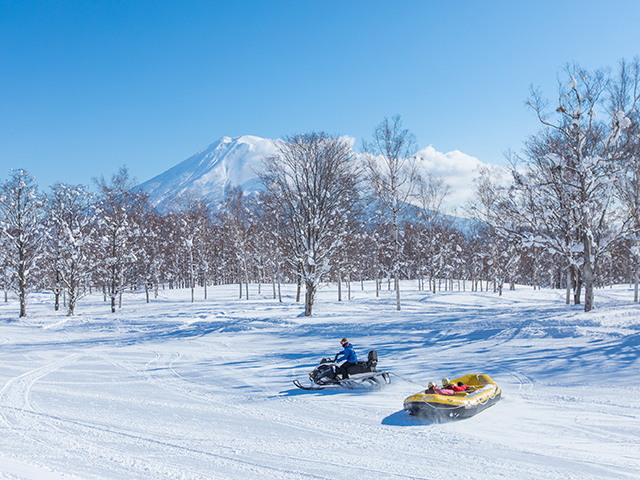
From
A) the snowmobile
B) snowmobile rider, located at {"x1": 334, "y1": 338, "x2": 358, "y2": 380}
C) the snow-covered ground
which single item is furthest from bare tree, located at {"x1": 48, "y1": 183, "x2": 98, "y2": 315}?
snowmobile rider, located at {"x1": 334, "y1": 338, "x2": 358, "y2": 380}

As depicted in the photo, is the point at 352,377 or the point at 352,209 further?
the point at 352,209

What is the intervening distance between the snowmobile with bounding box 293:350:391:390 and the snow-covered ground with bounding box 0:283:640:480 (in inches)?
12.0

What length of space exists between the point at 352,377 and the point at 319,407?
176 centimetres

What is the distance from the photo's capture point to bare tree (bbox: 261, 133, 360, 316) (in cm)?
2359

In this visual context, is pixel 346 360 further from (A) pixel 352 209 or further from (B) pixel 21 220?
(B) pixel 21 220

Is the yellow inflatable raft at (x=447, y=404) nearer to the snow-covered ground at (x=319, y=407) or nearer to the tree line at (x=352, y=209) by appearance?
the snow-covered ground at (x=319, y=407)

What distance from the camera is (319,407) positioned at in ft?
30.9

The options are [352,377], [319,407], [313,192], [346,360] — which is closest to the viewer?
[319,407]

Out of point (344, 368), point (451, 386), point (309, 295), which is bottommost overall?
point (344, 368)

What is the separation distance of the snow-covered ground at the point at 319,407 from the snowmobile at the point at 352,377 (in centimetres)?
31

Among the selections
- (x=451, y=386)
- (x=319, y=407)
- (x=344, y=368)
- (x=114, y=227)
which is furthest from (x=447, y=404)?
(x=114, y=227)

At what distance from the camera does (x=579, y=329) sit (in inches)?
587

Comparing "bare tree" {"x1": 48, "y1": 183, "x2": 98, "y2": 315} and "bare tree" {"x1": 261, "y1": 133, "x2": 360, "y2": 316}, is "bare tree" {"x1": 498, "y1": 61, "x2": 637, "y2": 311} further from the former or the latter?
"bare tree" {"x1": 48, "y1": 183, "x2": 98, "y2": 315}

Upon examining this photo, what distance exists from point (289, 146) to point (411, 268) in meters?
54.1
